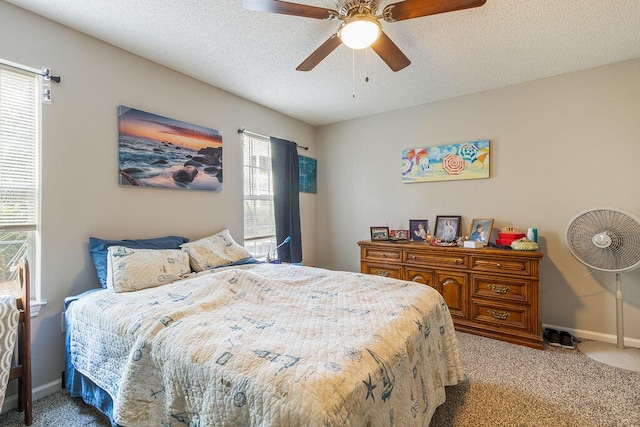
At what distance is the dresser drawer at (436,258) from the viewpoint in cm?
286

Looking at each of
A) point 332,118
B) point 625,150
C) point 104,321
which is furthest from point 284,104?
point 625,150

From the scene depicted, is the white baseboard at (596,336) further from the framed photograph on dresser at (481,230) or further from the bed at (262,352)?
the bed at (262,352)

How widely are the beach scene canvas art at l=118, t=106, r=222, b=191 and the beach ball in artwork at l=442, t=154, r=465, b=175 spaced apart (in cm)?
253

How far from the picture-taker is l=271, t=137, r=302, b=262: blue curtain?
11.9 ft

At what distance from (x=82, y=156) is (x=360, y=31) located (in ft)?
6.85

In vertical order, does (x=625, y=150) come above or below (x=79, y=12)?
below

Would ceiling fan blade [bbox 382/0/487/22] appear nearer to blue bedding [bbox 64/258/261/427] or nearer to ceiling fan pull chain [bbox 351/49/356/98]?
ceiling fan pull chain [bbox 351/49/356/98]

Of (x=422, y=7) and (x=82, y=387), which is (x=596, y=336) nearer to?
(x=422, y=7)

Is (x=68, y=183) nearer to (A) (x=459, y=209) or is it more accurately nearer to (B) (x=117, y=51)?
(B) (x=117, y=51)

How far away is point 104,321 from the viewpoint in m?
1.53

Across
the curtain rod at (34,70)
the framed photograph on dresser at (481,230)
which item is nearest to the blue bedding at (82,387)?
the curtain rod at (34,70)

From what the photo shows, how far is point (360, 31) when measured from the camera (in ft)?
5.34

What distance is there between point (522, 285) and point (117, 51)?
392cm

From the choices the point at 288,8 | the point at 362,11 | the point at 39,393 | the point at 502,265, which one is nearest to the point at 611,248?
the point at 502,265
